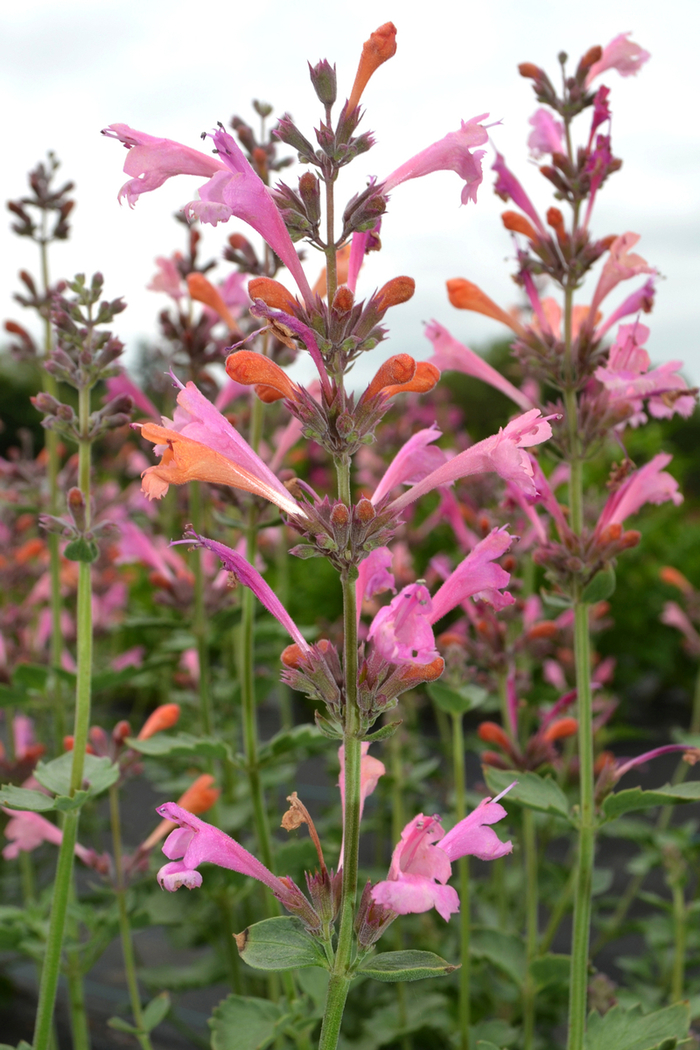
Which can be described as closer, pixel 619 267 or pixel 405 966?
pixel 405 966

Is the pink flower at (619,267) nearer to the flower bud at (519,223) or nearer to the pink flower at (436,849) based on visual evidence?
the flower bud at (519,223)

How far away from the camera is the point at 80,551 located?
1933 millimetres

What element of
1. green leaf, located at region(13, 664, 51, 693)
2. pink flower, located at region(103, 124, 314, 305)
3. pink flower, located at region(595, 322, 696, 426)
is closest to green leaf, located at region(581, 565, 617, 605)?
pink flower, located at region(595, 322, 696, 426)

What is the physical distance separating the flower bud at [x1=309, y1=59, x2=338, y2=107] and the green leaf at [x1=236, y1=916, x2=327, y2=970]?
1.36 meters

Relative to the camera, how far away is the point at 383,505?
1433 mm

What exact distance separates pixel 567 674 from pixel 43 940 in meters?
2.69

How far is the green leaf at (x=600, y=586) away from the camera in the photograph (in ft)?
6.51

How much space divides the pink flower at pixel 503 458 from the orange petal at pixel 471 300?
3.15ft

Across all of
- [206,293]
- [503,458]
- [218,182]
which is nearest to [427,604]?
[503,458]

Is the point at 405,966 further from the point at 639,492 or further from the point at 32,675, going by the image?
the point at 32,675

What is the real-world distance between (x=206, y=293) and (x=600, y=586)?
5.06ft

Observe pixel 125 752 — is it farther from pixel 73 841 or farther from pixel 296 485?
pixel 296 485

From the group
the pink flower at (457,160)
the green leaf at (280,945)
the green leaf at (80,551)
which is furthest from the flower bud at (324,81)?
the green leaf at (280,945)

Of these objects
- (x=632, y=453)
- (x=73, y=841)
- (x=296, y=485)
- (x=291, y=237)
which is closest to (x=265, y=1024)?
(x=73, y=841)
